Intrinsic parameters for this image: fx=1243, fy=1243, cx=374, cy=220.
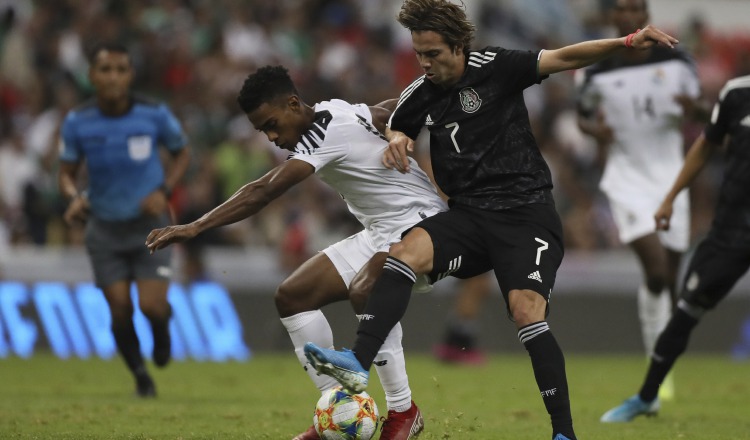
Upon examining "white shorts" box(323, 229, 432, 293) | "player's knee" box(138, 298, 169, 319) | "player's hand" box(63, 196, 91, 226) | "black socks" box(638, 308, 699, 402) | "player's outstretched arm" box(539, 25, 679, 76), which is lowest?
"player's knee" box(138, 298, 169, 319)

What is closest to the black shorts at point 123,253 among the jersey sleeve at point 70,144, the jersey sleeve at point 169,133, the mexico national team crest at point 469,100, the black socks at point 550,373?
the jersey sleeve at point 70,144

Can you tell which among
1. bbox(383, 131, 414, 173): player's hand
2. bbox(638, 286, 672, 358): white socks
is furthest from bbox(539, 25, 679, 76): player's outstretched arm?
bbox(638, 286, 672, 358): white socks

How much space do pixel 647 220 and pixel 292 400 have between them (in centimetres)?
351

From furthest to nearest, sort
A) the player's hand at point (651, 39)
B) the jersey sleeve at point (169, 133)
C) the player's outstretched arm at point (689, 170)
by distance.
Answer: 1. the jersey sleeve at point (169, 133)
2. the player's outstretched arm at point (689, 170)
3. the player's hand at point (651, 39)

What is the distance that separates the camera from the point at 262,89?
740 centimetres

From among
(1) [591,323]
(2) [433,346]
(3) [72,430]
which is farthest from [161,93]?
(3) [72,430]

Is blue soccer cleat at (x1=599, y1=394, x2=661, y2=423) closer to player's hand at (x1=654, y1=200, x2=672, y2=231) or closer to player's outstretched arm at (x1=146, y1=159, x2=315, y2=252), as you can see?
player's hand at (x1=654, y1=200, x2=672, y2=231)

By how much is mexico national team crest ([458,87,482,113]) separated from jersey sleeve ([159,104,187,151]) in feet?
15.8

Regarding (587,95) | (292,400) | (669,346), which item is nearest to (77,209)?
(292,400)

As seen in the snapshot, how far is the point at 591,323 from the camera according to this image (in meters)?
17.5

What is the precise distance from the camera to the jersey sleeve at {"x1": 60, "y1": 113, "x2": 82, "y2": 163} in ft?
36.8

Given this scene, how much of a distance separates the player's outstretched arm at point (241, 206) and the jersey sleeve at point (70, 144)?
4447 millimetres

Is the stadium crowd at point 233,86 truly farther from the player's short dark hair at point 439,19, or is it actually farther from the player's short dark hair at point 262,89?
the player's short dark hair at point 439,19

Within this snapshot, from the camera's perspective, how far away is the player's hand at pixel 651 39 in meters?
6.64
